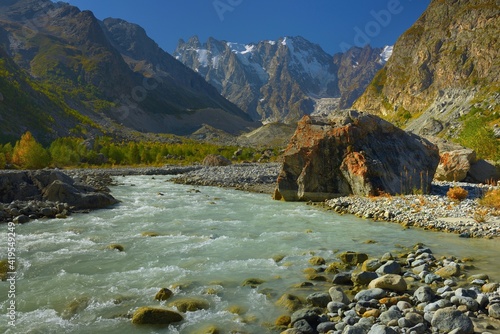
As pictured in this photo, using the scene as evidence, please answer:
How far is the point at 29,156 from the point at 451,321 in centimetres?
6936

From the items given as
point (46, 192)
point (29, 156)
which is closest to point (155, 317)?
point (46, 192)

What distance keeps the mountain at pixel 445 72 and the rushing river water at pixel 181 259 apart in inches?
3632

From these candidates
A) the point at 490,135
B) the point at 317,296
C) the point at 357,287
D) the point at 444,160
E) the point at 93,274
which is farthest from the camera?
the point at 490,135

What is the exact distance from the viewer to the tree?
62.2 m

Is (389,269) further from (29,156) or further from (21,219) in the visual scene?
(29,156)

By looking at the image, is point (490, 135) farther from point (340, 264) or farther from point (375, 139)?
point (340, 264)

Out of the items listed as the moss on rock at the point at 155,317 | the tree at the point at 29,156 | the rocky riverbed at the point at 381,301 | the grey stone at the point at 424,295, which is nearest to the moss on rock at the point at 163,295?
the rocky riverbed at the point at 381,301

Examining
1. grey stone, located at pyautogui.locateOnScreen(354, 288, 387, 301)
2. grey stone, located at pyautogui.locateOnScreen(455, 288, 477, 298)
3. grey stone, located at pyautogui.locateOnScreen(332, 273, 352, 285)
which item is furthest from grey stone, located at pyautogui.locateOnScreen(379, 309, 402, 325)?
grey stone, located at pyautogui.locateOnScreen(332, 273, 352, 285)

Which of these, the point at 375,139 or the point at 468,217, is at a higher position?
the point at 375,139

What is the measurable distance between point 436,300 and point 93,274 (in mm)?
9904

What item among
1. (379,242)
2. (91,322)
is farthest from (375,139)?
(91,322)

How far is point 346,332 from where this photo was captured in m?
7.00

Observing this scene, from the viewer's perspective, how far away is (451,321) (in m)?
6.98

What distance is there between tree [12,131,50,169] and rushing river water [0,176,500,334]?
4791 centimetres
